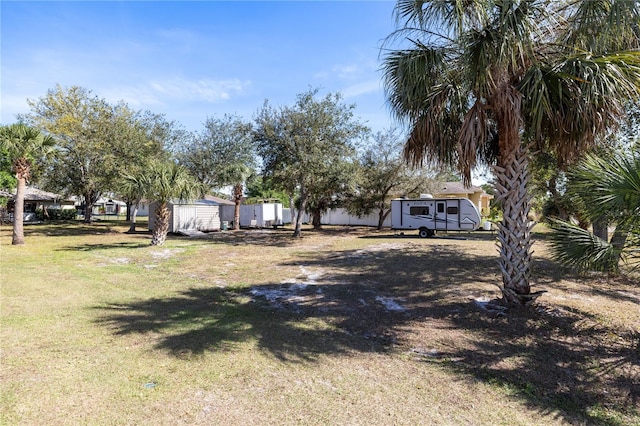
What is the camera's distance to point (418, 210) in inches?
800

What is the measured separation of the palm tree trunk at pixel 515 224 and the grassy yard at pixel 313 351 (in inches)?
16.6

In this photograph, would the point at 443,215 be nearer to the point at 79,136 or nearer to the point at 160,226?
the point at 160,226

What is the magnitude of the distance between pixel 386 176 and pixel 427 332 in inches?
758

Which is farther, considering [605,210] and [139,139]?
[139,139]

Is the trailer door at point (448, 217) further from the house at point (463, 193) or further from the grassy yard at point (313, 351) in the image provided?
the grassy yard at point (313, 351)

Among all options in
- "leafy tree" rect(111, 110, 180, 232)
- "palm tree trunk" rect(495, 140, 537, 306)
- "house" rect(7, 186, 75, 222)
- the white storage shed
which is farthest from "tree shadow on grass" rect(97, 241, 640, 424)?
"house" rect(7, 186, 75, 222)

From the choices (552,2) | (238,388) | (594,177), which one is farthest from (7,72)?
(594,177)

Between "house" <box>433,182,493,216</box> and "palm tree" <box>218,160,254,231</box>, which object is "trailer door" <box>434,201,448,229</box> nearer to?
"house" <box>433,182,493,216</box>

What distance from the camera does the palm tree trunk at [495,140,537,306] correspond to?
576 cm

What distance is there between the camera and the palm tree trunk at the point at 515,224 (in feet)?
18.9

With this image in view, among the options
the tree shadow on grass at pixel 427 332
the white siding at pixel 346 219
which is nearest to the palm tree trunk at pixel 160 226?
the tree shadow on grass at pixel 427 332

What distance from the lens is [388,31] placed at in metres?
5.69

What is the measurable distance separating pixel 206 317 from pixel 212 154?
20706 mm

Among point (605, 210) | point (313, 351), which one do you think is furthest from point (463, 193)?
point (313, 351)
